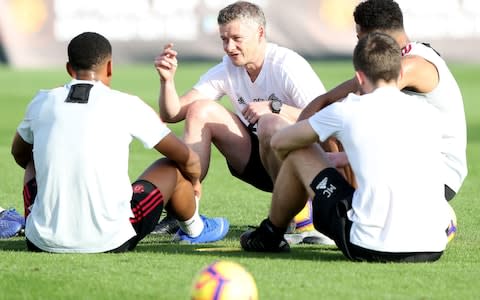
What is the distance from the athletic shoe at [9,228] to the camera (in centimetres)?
810

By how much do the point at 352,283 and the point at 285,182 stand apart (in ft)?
3.32

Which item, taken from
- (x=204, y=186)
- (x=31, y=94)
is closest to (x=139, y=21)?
(x=31, y=94)

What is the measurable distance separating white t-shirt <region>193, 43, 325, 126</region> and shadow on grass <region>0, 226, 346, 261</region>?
50.2 inches

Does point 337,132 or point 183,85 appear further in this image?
point 183,85

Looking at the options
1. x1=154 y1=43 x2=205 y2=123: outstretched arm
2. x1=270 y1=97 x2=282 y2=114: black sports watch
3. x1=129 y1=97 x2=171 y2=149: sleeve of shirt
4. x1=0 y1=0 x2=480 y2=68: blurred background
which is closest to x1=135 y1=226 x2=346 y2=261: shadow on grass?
x1=129 y1=97 x2=171 y2=149: sleeve of shirt

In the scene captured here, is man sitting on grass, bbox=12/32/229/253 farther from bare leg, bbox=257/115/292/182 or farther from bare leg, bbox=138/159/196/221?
bare leg, bbox=257/115/292/182

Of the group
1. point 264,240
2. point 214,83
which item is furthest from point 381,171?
point 214,83

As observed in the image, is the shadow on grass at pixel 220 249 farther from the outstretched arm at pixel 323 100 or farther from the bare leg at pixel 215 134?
the outstretched arm at pixel 323 100

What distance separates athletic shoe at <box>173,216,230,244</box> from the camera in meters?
7.97

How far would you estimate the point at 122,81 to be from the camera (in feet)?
78.2

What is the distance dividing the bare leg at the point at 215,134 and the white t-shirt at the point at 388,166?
2.07 m

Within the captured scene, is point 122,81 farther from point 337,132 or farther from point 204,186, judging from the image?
point 337,132

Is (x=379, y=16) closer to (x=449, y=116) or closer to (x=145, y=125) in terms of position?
(x=449, y=116)

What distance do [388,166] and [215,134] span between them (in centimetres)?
241
